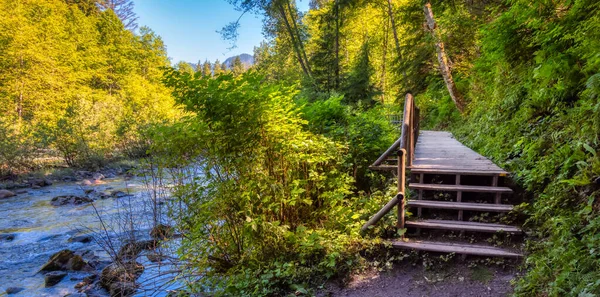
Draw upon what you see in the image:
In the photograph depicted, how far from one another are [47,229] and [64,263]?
9.28 ft

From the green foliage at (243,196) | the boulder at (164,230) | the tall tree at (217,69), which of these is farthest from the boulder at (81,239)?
the tall tree at (217,69)

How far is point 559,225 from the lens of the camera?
2967 mm

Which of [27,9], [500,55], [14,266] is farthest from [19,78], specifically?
[500,55]

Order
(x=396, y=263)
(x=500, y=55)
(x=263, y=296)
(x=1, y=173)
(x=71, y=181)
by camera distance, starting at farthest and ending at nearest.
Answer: (x=71, y=181)
(x=1, y=173)
(x=500, y=55)
(x=396, y=263)
(x=263, y=296)

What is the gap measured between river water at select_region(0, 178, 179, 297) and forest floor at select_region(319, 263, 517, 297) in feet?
9.54

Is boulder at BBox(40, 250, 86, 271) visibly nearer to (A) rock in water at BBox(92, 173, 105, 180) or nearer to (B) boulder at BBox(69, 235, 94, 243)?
(B) boulder at BBox(69, 235, 94, 243)

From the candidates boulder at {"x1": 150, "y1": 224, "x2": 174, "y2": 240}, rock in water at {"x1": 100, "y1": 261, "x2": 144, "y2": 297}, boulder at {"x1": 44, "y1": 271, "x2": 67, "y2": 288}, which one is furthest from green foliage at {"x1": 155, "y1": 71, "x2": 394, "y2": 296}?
boulder at {"x1": 44, "y1": 271, "x2": 67, "y2": 288}

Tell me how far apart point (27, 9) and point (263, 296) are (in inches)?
1001

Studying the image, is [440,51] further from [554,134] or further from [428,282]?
[428,282]

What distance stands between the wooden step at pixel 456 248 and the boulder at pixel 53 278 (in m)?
6.13

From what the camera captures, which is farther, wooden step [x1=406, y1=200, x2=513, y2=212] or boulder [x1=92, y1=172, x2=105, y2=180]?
boulder [x1=92, y1=172, x2=105, y2=180]

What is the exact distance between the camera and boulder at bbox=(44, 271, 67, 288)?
17.7ft

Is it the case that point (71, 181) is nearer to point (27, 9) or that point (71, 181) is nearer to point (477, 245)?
point (27, 9)

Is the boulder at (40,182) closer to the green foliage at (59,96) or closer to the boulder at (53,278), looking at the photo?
the green foliage at (59,96)
